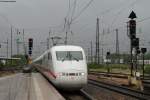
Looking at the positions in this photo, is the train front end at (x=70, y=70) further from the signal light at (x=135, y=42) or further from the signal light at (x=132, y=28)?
the signal light at (x=132, y=28)

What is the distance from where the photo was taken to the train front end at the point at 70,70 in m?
21.8

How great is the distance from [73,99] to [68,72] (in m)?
1.75

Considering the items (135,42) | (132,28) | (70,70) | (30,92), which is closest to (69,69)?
(70,70)

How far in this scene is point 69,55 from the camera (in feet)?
77.1

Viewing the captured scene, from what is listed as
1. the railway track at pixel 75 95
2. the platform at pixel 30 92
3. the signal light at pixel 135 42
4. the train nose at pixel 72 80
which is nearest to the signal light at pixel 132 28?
the signal light at pixel 135 42

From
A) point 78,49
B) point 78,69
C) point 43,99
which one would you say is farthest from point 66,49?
point 43,99

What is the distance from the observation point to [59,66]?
22.6 meters

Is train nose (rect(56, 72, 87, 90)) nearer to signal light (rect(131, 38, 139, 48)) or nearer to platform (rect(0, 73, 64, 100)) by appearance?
platform (rect(0, 73, 64, 100))

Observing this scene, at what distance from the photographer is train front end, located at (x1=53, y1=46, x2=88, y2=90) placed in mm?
21844

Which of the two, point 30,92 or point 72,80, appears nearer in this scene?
point 72,80

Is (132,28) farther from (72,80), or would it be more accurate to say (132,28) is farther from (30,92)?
(30,92)

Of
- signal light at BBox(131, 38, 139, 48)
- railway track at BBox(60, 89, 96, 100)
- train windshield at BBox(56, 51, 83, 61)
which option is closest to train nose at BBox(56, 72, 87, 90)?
railway track at BBox(60, 89, 96, 100)

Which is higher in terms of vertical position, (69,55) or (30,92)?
(69,55)

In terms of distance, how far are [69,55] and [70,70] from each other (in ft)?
5.54
